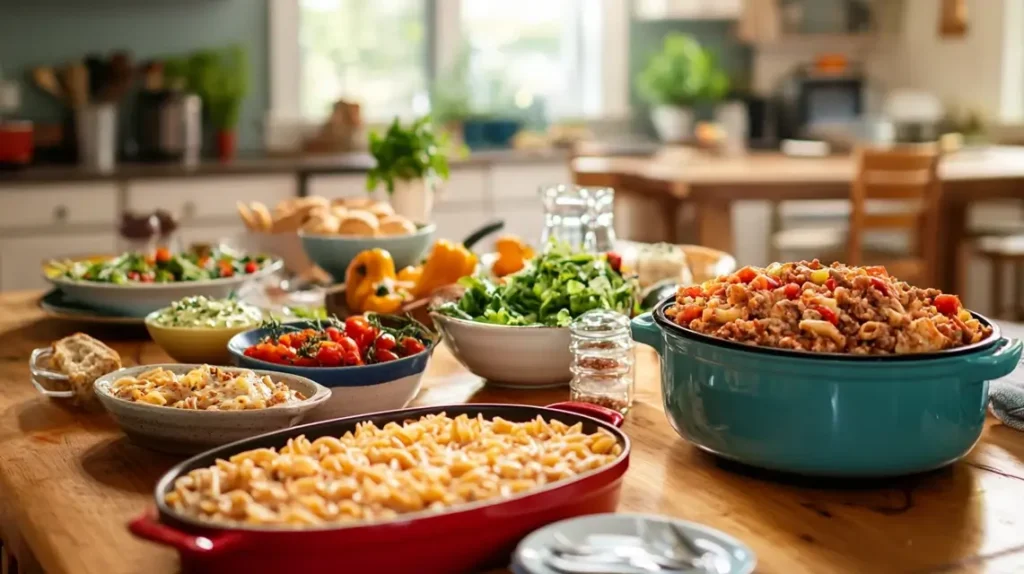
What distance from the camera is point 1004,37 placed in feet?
21.2

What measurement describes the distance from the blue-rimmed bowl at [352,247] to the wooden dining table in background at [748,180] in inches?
85.3

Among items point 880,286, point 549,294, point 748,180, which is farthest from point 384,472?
point 748,180

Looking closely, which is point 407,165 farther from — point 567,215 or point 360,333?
point 360,333

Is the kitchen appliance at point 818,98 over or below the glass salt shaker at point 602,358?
over

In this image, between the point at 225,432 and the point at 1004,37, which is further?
the point at 1004,37

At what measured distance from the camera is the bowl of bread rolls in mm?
2486

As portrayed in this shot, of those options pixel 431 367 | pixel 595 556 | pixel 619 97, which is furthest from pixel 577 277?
pixel 619 97

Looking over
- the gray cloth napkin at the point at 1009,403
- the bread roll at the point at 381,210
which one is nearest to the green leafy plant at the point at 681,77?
the bread roll at the point at 381,210

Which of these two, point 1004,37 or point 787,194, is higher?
point 1004,37

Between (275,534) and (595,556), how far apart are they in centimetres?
27

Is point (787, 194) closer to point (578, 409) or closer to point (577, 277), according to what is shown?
point (577, 277)

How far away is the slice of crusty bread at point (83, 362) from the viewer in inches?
66.6

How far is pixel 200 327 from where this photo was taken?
6.20 ft

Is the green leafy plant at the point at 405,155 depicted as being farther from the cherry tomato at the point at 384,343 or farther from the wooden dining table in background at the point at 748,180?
the wooden dining table in background at the point at 748,180
